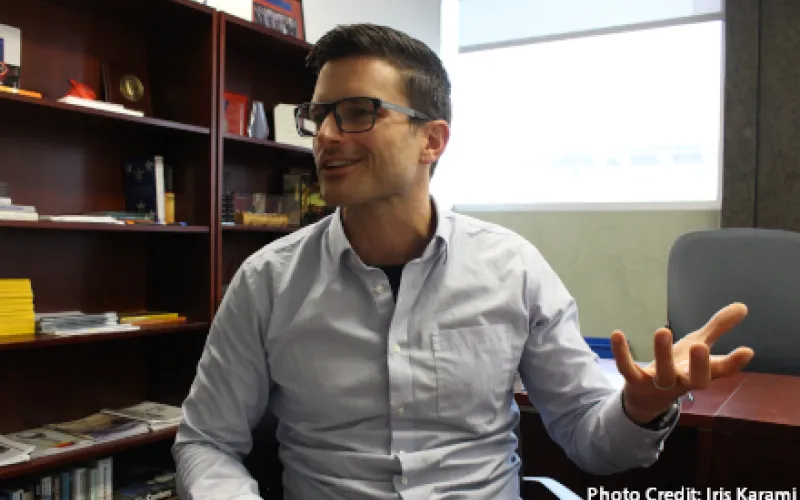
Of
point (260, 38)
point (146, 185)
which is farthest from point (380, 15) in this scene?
point (146, 185)

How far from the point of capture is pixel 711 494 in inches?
56.7

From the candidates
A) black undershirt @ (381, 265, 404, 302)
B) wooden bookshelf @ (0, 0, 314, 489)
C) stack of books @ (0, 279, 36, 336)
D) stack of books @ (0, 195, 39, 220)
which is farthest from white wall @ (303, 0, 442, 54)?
black undershirt @ (381, 265, 404, 302)

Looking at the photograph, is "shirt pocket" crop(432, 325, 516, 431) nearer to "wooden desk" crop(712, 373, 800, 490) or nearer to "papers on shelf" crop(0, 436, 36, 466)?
"wooden desk" crop(712, 373, 800, 490)

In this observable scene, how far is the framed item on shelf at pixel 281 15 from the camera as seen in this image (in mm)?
3277

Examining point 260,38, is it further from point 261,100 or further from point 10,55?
point 10,55

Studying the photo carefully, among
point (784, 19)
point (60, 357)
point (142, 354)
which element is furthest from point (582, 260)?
point (60, 357)

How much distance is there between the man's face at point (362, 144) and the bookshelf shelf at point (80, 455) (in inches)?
59.4

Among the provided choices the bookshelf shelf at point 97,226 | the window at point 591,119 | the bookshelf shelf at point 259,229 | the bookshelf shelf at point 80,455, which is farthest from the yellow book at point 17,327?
the window at point 591,119

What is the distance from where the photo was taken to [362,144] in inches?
51.8

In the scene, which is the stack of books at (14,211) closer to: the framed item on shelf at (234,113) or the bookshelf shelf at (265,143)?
the bookshelf shelf at (265,143)

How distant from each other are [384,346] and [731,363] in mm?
585

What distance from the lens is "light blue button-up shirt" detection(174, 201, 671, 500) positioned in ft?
4.04

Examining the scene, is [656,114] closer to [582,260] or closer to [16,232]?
[582,260]

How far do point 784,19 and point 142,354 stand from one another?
11.1ft
